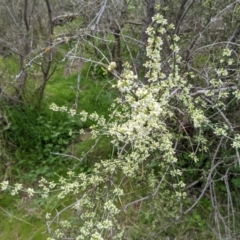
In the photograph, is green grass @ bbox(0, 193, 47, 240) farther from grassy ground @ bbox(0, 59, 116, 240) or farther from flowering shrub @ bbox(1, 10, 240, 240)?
flowering shrub @ bbox(1, 10, 240, 240)

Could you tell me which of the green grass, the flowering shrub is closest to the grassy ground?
the green grass

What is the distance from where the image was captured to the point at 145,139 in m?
2.20

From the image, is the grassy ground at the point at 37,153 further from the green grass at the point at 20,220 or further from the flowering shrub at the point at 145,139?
the flowering shrub at the point at 145,139

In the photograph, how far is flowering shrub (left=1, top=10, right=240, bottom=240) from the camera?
5.98ft

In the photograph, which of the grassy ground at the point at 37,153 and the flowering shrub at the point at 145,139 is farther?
the grassy ground at the point at 37,153

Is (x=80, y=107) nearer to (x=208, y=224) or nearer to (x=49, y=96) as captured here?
(x=49, y=96)

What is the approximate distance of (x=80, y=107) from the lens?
4051 millimetres

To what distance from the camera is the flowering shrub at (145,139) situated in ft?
5.98

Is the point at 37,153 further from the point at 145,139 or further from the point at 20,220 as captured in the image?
the point at 145,139

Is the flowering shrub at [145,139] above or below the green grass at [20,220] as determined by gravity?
above

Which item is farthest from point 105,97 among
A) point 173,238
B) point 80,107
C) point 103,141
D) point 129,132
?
point 129,132

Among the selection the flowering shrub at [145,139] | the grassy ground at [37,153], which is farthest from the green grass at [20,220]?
the flowering shrub at [145,139]

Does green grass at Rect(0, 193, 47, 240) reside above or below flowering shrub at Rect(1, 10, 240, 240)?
below

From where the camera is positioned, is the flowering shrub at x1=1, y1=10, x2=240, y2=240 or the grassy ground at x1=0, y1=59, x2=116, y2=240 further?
the grassy ground at x1=0, y1=59, x2=116, y2=240
